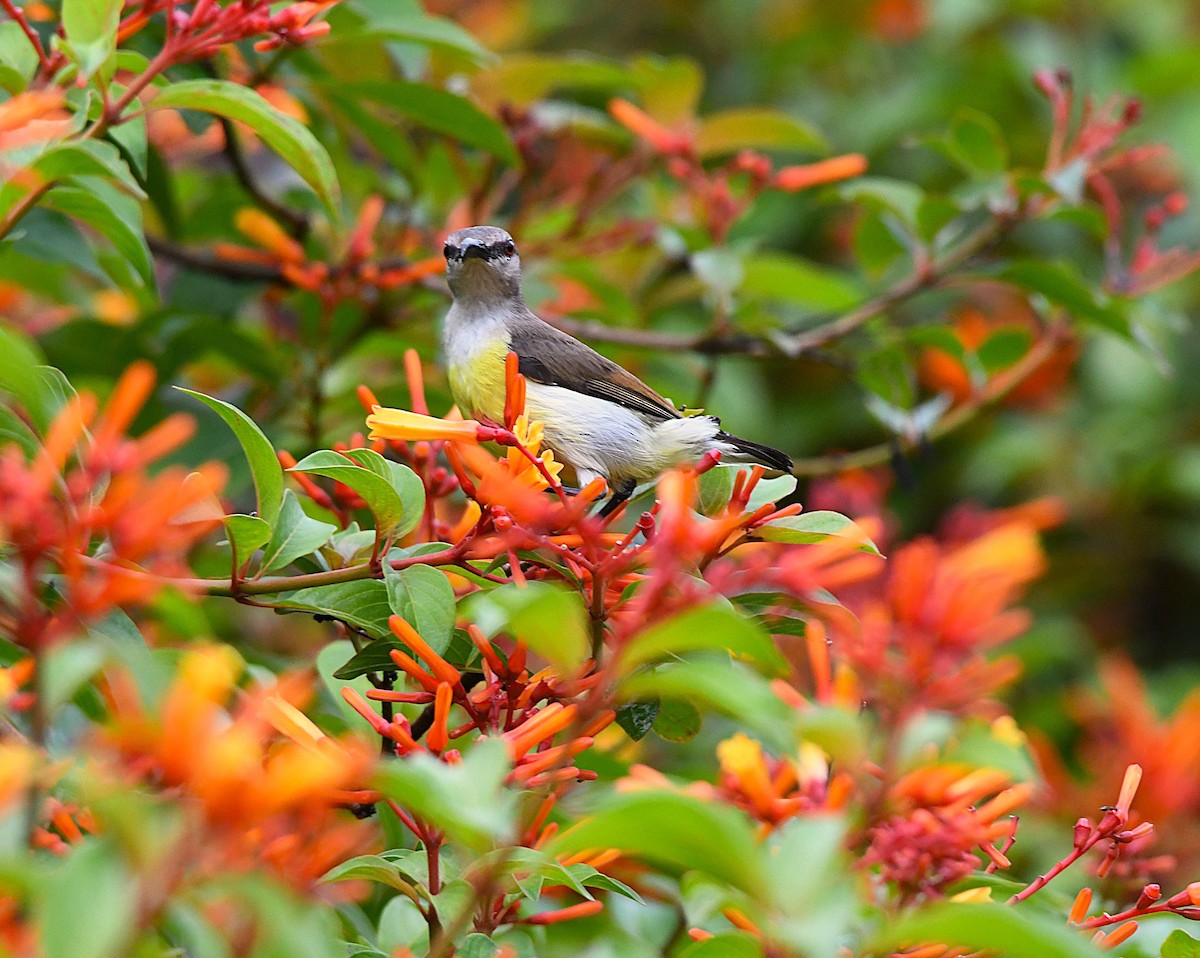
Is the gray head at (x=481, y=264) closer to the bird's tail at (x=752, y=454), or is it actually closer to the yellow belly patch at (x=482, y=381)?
the yellow belly patch at (x=482, y=381)

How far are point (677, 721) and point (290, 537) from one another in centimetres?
57

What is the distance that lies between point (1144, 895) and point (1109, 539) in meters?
3.82

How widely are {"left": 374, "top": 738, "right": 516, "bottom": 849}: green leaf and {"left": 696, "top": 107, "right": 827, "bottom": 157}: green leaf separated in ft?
8.87

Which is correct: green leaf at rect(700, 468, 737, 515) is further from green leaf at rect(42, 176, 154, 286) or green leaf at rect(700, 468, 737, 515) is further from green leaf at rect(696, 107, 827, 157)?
green leaf at rect(696, 107, 827, 157)

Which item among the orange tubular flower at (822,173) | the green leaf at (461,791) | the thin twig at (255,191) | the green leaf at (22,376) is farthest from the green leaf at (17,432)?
the orange tubular flower at (822,173)

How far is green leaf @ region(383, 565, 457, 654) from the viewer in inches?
60.9

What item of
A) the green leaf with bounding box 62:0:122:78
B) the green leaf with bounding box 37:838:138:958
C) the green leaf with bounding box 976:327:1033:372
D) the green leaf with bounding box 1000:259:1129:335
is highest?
the green leaf with bounding box 62:0:122:78

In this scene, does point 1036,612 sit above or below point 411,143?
below

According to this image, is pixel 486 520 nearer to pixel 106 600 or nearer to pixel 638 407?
pixel 106 600

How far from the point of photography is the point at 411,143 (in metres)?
3.35

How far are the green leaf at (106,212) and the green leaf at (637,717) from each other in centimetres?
96

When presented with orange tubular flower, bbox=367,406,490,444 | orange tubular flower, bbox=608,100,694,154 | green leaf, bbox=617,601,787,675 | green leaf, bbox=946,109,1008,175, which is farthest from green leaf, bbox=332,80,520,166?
green leaf, bbox=617,601,787,675

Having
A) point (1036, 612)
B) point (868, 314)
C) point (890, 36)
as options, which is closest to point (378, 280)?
point (868, 314)

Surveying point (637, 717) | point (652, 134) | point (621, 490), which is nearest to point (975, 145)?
point (652, 134)
